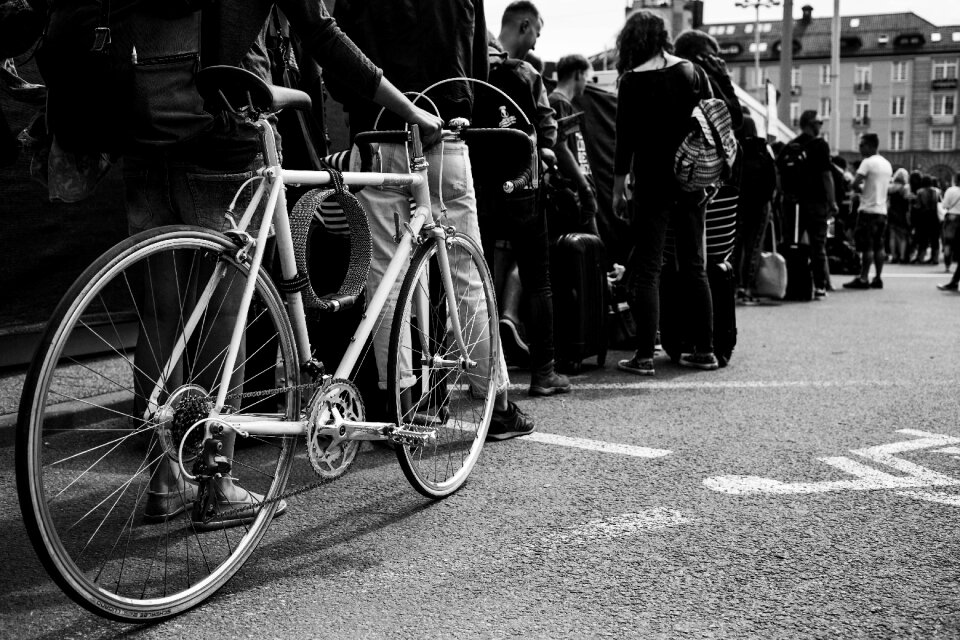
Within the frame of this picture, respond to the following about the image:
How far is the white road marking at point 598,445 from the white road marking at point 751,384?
1.24 m

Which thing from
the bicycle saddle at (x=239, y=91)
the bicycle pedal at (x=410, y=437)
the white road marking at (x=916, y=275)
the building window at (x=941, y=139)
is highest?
the building window at (x=941, y=139)

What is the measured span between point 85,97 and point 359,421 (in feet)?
3.97

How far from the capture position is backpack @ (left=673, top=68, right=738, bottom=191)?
6.11 meters

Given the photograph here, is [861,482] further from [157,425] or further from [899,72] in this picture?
[899,72]

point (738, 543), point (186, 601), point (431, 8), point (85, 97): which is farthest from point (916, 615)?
point (431, 8)

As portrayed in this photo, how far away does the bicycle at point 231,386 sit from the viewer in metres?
2.38

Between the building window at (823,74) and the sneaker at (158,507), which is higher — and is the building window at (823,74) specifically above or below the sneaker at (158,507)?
above

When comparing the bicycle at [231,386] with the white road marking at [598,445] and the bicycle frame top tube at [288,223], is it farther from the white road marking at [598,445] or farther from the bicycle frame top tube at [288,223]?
the white road marking at [598,445]

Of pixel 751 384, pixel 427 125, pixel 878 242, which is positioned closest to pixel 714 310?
pixel 751 384

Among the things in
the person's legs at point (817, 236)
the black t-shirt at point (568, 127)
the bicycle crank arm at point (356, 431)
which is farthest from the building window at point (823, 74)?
the bicycle crank arm at point (356, 431)

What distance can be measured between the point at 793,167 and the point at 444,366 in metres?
8.92

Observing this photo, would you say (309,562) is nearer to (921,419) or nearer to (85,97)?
(85,97)

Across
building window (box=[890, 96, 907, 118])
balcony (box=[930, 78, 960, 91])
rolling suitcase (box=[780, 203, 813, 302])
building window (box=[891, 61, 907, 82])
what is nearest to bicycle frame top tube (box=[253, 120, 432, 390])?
rolling suitcase (box=[780, 203, 813, 302])

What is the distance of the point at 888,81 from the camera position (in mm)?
93562
